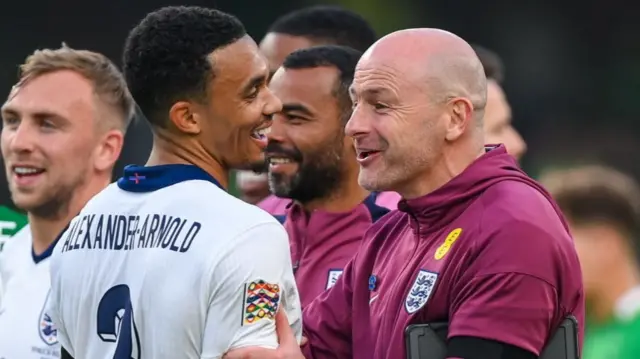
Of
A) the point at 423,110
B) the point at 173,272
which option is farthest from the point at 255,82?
the point at 173,272

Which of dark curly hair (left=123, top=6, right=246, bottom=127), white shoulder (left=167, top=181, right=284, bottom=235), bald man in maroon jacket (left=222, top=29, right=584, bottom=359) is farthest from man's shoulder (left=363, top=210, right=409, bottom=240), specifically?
dark curly hair (left=123, top=6, right=246, bottom=127)

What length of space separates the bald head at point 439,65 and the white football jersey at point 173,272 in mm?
605

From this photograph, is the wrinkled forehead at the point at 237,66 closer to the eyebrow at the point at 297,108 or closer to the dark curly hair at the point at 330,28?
the eyebrow at the point at 297,108

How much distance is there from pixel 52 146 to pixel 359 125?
65.1 inches

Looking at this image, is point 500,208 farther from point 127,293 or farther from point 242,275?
point 127,293

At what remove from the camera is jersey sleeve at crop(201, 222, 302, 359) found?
3125 mm

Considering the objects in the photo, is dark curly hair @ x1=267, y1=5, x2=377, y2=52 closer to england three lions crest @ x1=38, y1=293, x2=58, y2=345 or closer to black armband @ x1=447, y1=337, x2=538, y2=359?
england three lions crest @ x1=38, y1=293, x2=58, y2=345

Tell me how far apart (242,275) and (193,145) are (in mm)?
467

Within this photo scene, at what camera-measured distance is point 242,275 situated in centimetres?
312

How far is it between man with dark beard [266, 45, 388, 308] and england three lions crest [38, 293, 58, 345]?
2.79 feet

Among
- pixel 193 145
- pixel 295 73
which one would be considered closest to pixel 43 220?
pixel 295 73

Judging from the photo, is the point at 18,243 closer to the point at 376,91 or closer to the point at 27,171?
the point at 27,171

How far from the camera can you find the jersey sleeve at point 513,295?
3.14 metres

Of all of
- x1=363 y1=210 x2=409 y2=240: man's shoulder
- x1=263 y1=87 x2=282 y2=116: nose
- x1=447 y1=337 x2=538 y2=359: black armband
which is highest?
x1=263 y1=87 x2=282 y2=116: nose
